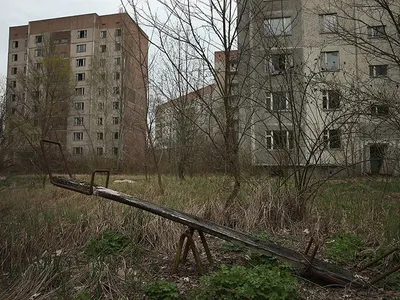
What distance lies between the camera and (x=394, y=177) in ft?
20.8

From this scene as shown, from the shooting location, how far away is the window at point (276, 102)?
21.9 feet

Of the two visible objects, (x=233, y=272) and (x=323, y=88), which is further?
(x=323, y=88)

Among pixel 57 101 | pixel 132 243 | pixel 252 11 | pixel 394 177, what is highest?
pixel 57 101

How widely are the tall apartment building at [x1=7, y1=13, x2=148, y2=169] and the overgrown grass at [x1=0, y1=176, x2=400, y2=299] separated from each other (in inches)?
191

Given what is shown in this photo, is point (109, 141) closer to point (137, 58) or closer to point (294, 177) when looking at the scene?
point (137, 58)

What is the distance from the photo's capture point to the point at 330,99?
21.0 feet

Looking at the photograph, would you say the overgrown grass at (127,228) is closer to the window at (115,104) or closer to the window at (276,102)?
the window at (276,102)

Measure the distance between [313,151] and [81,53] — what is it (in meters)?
48.1

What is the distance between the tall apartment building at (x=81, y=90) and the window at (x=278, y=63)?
359cm

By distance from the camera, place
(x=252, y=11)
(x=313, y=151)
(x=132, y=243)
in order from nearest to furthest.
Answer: (x=132, y=243)
(x=313, y=151)
(x=252, y=11)

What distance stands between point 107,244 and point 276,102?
12.3 feet

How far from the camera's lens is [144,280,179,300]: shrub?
305cm

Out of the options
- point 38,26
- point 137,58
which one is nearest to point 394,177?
point 137,58

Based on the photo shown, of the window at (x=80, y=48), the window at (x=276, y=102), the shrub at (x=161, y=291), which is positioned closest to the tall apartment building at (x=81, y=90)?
the window at (x=80, y=48)
